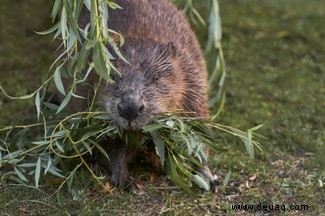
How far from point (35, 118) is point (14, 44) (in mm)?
1979

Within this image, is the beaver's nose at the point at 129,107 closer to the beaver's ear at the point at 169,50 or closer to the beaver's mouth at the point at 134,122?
the beaver's mouth at the point at 134,122

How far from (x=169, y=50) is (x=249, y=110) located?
5.24ft

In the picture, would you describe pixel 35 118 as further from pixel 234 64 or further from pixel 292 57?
pixel 292 57

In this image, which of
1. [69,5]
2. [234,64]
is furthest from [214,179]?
[234,64]

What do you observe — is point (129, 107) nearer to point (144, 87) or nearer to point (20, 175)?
point (144, 87)

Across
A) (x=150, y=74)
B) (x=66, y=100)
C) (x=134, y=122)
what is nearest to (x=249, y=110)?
(x=150, y=74)

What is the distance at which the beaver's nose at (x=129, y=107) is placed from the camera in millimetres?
4824

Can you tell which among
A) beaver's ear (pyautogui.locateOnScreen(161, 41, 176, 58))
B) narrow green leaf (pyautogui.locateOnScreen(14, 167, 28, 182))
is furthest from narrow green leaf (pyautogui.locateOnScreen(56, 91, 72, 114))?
beaver's ear (pyautogui.locateOnScreen(161, 41, 176, 58))

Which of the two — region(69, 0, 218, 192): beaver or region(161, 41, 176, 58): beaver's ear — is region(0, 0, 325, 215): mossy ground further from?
region(161, 41, 176, 58): beaver's ear

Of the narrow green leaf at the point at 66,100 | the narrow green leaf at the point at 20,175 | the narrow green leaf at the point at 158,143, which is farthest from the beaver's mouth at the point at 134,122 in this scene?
the narrow green leaf at the point at 20,175

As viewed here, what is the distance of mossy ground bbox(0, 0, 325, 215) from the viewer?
5.09 meters

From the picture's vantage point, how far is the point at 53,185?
17.2 feet

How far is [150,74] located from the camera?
5.25 metres

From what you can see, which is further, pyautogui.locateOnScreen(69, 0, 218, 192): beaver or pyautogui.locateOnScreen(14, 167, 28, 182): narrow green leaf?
→ pyautogui.locateOnScreen(14, 167, 28, 182): narrow green leaf
